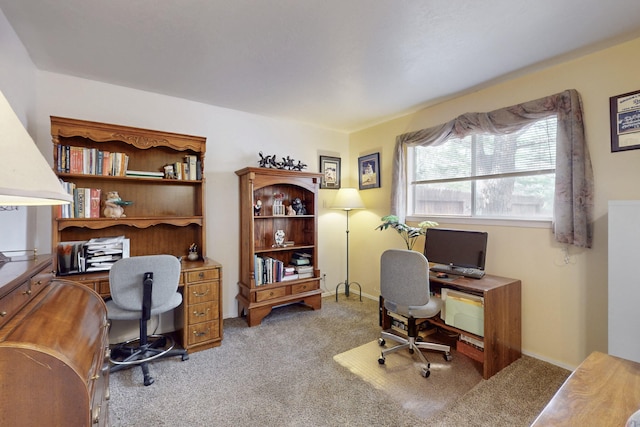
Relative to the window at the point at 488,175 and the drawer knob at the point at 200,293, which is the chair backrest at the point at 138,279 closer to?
the drawer knob at the point at 200,293

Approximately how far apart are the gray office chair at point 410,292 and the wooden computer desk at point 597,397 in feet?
3.68

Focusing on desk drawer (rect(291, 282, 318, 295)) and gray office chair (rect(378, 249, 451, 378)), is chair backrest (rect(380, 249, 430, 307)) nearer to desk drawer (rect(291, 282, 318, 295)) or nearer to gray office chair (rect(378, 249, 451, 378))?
gray office chair (rect(378, 249, 451, 378))

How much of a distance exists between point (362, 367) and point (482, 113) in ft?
8.46

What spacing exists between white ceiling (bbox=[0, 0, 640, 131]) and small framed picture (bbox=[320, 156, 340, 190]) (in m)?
1.37

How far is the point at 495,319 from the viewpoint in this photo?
7.25ft

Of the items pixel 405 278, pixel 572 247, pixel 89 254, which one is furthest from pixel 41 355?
pixel 572 247

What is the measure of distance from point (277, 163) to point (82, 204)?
6.24 feet

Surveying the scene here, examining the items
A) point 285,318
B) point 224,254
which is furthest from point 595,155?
point 224,254

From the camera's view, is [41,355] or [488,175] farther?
[488,175]

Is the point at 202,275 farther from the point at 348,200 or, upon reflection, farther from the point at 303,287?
the point at 348,200

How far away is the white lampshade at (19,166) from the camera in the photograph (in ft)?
2.02

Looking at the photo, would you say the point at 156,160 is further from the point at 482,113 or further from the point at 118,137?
the point at 482,113

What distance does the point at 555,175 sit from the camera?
2268mm

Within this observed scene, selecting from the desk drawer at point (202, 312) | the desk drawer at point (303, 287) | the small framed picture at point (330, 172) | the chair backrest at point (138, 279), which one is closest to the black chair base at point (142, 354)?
the desk drawer at point (202, 312)
